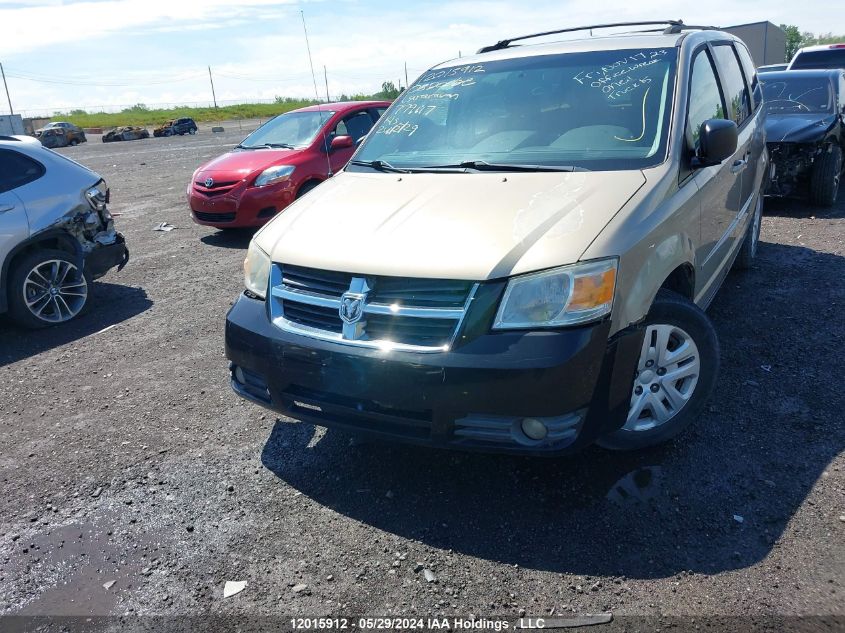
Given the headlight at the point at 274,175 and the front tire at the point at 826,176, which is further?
the headlight at the point at 274,175

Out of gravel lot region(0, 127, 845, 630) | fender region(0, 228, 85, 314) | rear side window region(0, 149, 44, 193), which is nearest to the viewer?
gravel lot region(0, 127, 845, 630)

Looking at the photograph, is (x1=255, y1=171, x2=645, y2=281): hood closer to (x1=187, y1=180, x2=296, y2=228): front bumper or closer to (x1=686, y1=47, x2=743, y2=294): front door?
(x1=686, y1=47, x2=743, y2=294): front door

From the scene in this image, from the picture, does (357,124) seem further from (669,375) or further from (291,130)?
(669,375)

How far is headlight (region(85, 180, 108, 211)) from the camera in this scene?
652cm

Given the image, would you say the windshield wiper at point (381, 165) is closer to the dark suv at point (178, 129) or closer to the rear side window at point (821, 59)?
the rear side window at point (821, 59)

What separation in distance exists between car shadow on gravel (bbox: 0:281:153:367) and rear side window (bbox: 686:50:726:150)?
16.0 feet

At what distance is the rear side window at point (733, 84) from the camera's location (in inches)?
182

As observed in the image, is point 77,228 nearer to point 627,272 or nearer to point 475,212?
point 475,212

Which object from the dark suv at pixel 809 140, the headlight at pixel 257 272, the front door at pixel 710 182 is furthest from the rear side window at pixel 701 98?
the dark suv at pixel 809 140

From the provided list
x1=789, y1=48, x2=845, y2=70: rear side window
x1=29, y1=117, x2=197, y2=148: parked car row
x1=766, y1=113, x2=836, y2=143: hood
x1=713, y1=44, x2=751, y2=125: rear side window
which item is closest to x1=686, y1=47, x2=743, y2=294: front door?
x1=713, y1=44, x2=751, y2=125: rear side window

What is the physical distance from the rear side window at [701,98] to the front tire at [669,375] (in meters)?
0.94

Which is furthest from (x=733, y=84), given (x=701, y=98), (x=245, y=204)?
(x=245, y=204)

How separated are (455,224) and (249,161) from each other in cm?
709

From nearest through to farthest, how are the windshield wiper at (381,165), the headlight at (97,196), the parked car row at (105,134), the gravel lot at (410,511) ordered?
the gravel lot at (410,511)
the windshield wiper at (381,165)
the headlight at (97,196)
the parked car row at (105,134)
